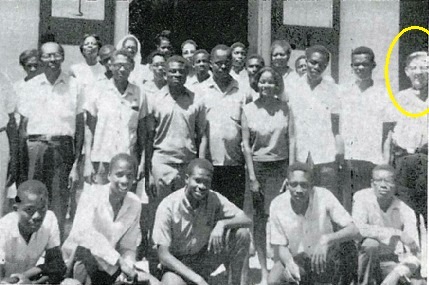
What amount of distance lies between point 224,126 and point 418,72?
112cm

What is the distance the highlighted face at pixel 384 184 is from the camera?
3.32 metres

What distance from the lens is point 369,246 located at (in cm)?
321

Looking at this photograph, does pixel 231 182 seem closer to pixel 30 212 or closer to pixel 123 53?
pixel 123 53

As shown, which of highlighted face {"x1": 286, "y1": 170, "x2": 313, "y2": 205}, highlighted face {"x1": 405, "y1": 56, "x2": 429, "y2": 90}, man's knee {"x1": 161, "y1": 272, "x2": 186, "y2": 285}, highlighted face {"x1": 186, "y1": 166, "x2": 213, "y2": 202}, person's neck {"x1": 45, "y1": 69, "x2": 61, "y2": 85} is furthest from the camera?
highlighted face {"x1": 405, "y1": 56, "x2": 429, "y2": 90}

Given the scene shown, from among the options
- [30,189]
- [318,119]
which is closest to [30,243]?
[30,189]

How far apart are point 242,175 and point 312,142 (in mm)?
409

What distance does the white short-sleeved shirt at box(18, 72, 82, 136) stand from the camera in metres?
3.21

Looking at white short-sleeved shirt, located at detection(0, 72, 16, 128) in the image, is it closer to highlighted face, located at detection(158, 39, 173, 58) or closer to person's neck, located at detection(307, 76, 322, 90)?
highlighted face, located at detection(158, 39, 173, 58)

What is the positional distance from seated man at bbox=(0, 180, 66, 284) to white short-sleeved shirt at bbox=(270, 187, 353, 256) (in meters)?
1.06

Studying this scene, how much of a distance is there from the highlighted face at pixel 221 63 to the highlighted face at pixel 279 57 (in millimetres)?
250

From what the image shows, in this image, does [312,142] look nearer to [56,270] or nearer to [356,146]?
[356,146]

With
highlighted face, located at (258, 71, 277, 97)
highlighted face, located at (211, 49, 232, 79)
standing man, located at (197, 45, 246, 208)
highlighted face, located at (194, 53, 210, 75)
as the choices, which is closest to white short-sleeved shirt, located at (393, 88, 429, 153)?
highlighted face, located at (258, 71, 277, 97)

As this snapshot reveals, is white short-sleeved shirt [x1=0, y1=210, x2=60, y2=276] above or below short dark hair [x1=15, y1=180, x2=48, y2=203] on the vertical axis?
below

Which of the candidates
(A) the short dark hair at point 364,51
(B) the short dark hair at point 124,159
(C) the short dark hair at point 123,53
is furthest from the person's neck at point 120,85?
(A) the short dark hair at point 364,51
